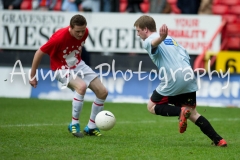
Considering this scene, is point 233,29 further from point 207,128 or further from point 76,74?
point 207,128

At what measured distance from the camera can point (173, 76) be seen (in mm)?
7617

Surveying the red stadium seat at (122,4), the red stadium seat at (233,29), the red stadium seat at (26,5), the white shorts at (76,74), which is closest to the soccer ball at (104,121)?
the white shorts at (76,74)

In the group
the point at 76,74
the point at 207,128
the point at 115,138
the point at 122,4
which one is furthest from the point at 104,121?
the point at 122,4

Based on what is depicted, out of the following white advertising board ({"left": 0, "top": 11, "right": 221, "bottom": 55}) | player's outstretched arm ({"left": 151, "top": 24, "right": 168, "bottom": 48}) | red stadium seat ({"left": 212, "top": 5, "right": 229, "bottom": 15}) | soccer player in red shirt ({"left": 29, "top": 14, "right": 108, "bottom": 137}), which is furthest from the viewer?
red stadium seat ({"left": 212, "top": 5, "right": 229, "bottom": 15})

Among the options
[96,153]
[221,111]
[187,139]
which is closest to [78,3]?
[221,111]

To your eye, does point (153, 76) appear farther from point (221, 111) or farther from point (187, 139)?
point (187, 139)

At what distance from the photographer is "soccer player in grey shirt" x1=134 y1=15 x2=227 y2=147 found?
765 cm

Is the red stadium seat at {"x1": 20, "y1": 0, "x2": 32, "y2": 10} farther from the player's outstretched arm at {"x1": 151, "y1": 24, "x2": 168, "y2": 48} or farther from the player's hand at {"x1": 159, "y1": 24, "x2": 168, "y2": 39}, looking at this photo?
the player's hand at {"x1": 159, "y1": 24, "x2": 168, "y2": 39}

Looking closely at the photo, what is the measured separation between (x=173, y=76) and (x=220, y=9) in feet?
33.6

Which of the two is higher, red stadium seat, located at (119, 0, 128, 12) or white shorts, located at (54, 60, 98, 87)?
white shorts, located at (54, 60, 98, 87)

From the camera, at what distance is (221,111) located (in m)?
13.3

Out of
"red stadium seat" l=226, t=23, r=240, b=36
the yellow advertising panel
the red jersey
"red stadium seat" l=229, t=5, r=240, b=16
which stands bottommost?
the yellow advertising panel

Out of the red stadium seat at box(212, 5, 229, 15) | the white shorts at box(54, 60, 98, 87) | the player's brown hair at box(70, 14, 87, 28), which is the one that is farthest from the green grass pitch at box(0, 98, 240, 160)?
the red stadium seat at box(212, 5, 229, 15)

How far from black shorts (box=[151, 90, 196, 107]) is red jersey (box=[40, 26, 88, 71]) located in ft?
5.19
